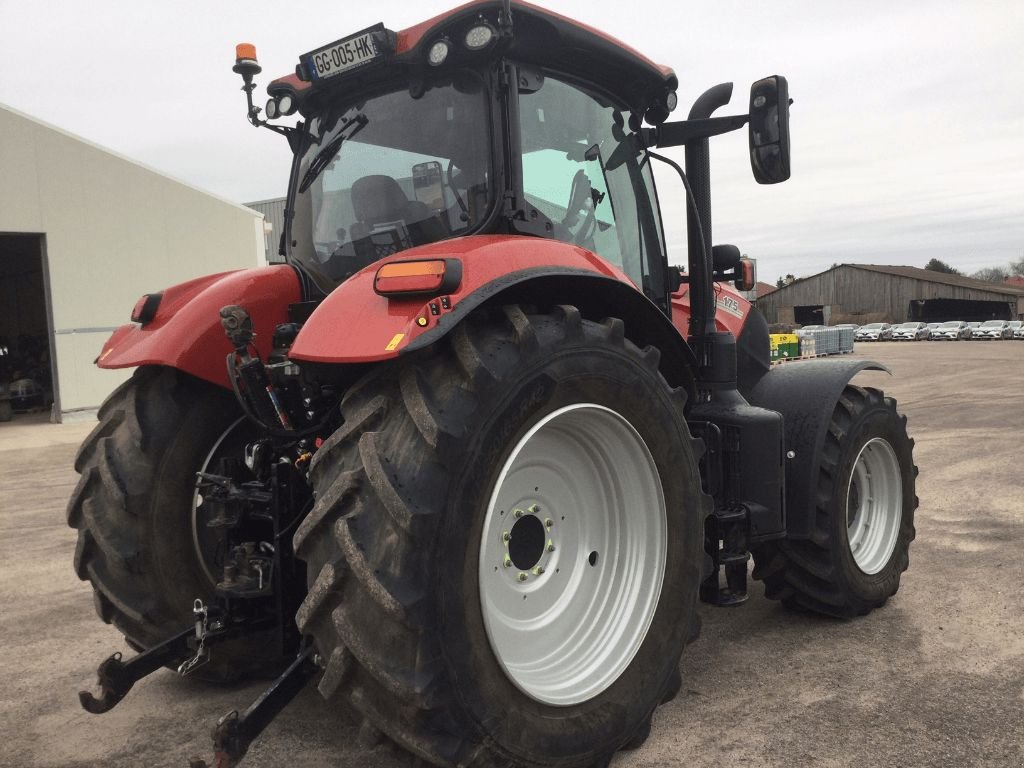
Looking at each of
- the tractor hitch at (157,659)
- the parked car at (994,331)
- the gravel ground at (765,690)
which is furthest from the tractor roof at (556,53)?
the parked car at (994,331)

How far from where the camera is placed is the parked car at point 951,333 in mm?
42594

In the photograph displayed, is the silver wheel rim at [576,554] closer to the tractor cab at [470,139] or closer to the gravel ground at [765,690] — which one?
the gravel ground at [765,690]

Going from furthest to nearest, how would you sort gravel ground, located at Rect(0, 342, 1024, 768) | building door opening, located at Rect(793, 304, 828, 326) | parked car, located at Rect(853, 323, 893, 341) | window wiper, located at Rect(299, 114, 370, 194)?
building door opening, located at Rect(793, 304, 828, 326) < parked car, located at Rect(853, 323, 893, 341) < window wiper, located at Rect(299, 114, 370, 194) < gravel ground, located at Rect(0, 342, 1024, 768)

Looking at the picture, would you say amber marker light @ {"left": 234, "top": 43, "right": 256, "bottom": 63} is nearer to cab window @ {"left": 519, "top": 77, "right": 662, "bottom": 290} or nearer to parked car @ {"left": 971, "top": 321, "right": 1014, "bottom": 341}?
cab window @ {"left": 519, "top": 77, "right": 662, "bottom": 290}

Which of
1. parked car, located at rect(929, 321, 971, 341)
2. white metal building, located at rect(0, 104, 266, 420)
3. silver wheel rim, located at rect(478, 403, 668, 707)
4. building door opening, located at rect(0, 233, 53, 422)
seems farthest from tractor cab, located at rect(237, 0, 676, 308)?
parked car, located at rect(929, 321, 971, 341)

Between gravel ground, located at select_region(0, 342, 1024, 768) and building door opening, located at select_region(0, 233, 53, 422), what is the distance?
12934mm

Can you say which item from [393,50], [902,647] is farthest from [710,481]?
[393,50]

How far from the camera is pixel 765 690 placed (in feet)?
10.4

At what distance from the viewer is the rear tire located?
381 centimetres

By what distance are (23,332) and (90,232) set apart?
899 centimetres

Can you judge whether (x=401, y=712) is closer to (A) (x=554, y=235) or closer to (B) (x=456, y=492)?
(B) (x=456, y=492)

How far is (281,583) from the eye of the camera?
259cm

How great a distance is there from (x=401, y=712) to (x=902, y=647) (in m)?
2.46

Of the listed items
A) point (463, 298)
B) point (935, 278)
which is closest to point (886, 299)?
point (935, 278)
